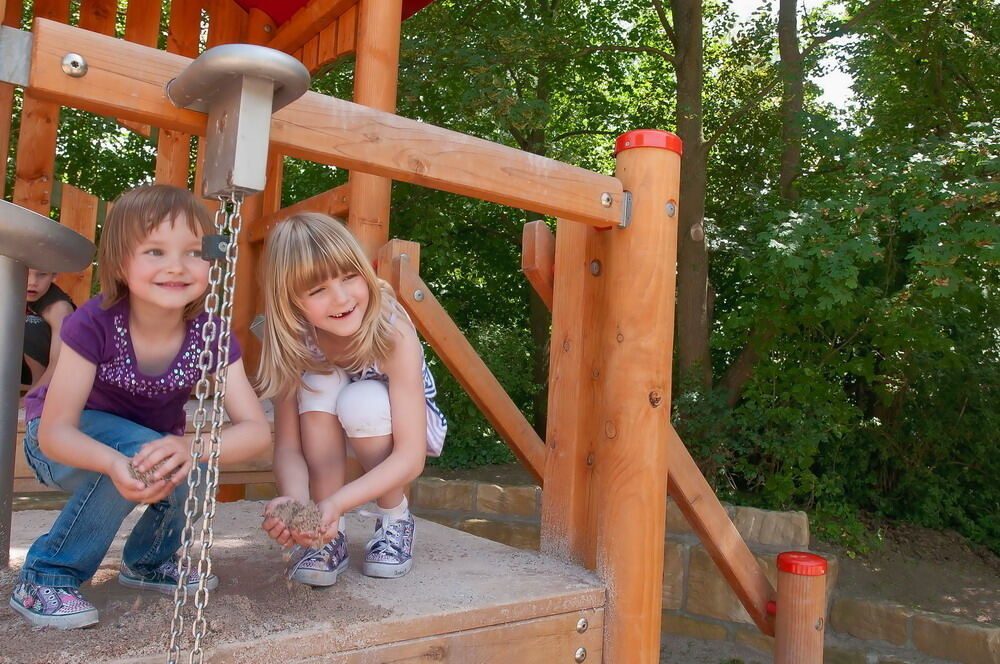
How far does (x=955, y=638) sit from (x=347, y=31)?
4.26m

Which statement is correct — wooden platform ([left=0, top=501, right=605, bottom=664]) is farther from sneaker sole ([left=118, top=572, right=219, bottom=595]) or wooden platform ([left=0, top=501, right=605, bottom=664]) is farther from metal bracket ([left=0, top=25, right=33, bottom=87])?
metal bracket ([left=0, top=25, right=33, bottom=87])

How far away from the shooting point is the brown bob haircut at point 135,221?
5.27 ft

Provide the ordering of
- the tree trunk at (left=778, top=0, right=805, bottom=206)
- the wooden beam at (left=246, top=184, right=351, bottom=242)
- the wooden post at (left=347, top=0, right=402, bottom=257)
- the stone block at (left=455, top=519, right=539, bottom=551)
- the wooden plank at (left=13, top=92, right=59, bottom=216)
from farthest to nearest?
the tree trunk at (left=778, top=0, right=805, bottom=206) → the stone block at (left=455, top=519, right=539, bottom=551) → the wooden plank at (left=13, top=92, right=59, bottom=216) → the wooden beam at (left=246, top=184, right=351, bottom=242) → the wooden post at (left=347, top=0, right=402, bottom=257)

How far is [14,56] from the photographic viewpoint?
4.51ft

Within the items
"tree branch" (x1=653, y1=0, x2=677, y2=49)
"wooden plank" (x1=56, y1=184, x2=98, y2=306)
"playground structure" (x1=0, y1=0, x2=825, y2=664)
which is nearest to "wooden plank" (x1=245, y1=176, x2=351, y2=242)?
"playground structure" (x1=0, y1=0, x2=825, y2=664)

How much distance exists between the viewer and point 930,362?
6.04 metres

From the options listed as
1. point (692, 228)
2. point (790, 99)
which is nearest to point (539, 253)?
point (692, 228)

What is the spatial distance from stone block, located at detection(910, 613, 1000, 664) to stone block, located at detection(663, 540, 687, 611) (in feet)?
4.06

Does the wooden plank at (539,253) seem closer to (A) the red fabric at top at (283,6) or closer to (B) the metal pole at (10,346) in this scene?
(B) the metal pole at (10,346)

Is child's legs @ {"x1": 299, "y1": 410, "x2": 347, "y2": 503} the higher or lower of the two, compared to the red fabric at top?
lower

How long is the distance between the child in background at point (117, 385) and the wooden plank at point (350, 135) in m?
0.24

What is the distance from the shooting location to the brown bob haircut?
1605mm

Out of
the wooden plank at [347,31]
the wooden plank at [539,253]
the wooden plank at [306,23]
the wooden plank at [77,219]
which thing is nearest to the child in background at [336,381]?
the wooden plank at [539,253]

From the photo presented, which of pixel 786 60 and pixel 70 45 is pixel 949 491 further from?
pixel 70 45
